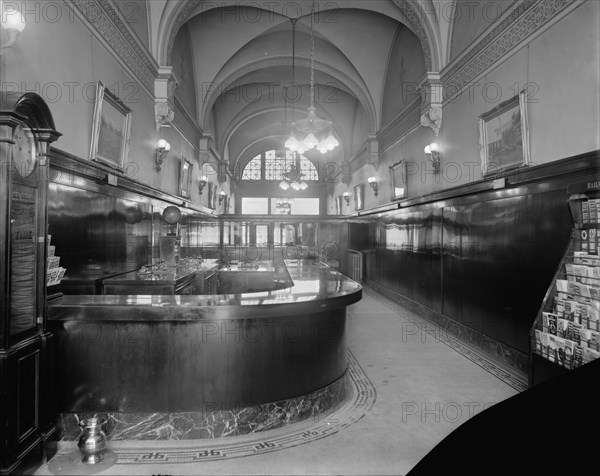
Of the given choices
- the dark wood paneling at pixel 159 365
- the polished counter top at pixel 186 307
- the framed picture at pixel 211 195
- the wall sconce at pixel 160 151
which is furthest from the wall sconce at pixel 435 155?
the framed picture at pixel 211 195

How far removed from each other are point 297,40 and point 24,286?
10170mm

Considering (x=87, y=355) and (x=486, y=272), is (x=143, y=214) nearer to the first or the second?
(x=87, y=355)

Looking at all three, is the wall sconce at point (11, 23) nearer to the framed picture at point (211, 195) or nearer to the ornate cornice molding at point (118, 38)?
the ornate cornice molding at point (118, 38)

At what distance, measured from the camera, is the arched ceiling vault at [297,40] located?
7691mm

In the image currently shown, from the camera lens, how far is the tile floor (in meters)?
3.06

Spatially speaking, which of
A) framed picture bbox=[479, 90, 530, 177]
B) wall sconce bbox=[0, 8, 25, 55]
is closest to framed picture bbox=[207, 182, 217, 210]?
framed picture bbox=[479, 90, 530, 177]

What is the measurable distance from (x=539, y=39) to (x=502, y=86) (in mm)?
856

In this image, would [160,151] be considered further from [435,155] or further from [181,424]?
[181,424]

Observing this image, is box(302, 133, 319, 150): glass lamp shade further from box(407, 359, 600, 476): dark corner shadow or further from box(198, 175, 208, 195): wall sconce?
box(407, 359, 600, 476): dark corner shadow

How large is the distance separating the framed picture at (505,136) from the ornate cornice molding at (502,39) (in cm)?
76

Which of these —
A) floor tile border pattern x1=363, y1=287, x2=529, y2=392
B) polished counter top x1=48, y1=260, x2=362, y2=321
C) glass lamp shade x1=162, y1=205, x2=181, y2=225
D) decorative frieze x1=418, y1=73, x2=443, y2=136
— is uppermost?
decorative frieze x1=418, y1=73, x2=443, y2=136

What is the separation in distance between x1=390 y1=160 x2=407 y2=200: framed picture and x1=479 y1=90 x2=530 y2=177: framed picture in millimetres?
3537

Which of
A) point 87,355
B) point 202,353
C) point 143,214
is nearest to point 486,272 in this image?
point 202,353

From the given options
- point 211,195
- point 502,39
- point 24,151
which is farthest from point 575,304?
point 211,195
